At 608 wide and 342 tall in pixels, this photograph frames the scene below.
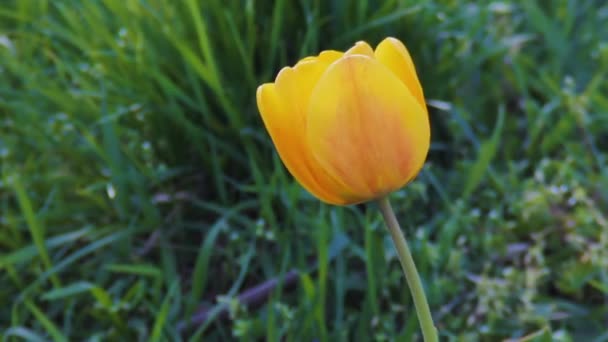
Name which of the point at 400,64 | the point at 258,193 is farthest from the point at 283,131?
the point at 258,193

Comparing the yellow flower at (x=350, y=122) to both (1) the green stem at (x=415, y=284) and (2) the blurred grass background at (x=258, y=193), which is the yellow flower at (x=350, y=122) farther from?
(2) the blurred grass background at (x=258, y=193)

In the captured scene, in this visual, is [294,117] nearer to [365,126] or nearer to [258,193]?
[365,126]

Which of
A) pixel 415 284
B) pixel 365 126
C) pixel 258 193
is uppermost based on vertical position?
pixel 365 126

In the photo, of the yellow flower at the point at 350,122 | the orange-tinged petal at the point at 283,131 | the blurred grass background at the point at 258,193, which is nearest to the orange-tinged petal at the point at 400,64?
the yellow flower at the point at 350,122

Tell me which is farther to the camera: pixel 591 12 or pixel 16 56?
pixel 591 12

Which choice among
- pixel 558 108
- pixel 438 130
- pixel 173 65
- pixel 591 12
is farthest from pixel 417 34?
pixel 591 12

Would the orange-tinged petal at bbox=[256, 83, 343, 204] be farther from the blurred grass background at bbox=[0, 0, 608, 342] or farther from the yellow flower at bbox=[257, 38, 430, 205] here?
the blurred grass background at bbox=[0, 0, 608, 342]

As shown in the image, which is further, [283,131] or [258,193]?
[258,193]

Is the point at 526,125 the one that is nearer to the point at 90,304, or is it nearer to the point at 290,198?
the point at 290,198
